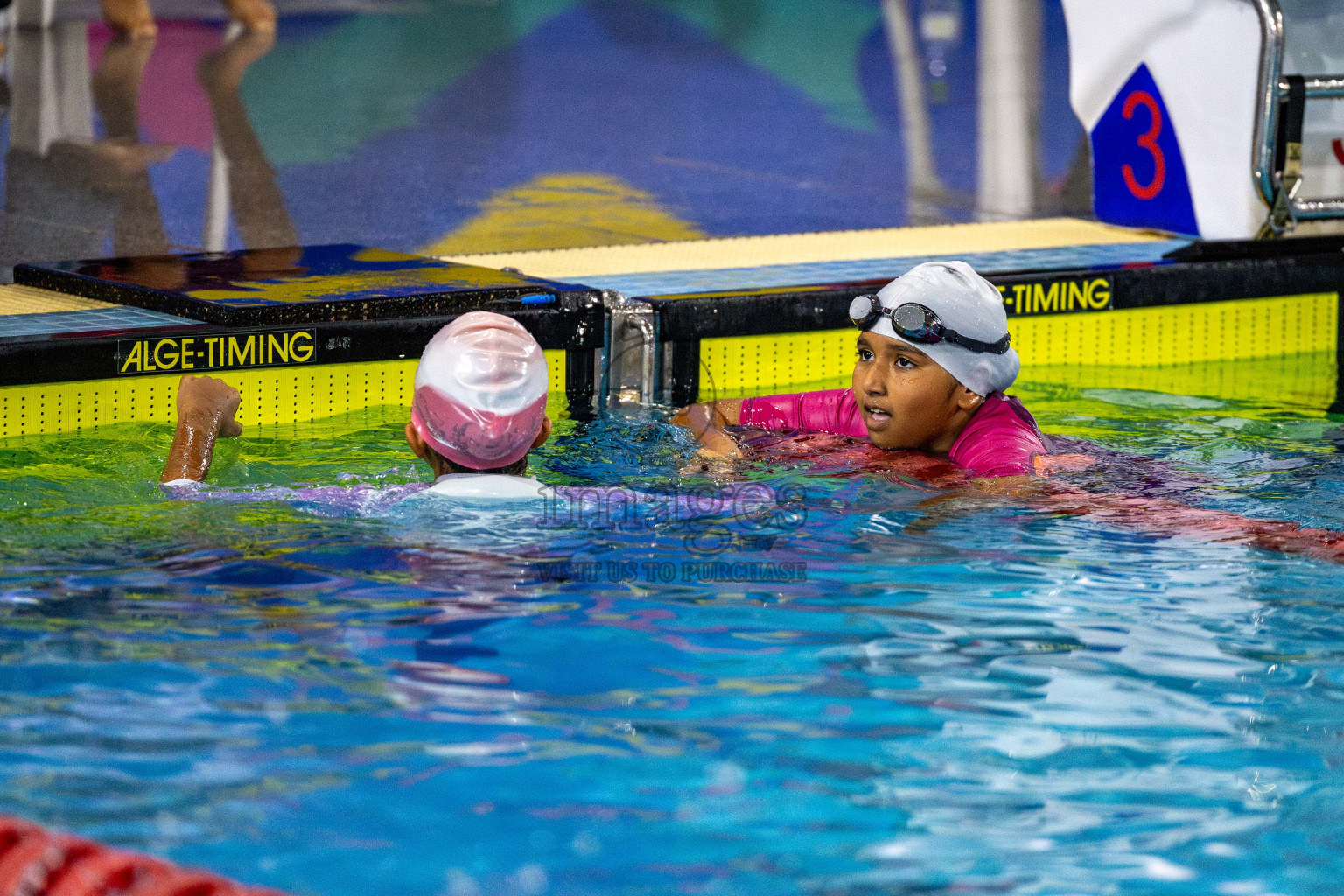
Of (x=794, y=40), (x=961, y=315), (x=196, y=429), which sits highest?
(x=794, y=40)

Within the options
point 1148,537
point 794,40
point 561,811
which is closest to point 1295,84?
point 1148,537

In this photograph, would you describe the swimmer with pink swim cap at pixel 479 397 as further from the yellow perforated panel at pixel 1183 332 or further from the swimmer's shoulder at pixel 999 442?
the yellow perforated panel at pixel 1183 332

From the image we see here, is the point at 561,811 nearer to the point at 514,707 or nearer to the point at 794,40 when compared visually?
the point at 514,707

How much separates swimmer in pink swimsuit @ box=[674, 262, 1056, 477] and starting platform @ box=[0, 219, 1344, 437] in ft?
4.85

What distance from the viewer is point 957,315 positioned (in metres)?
4.46

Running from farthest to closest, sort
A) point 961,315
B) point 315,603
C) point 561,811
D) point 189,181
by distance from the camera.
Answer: point 189,181
point 961,315
point 315,603
point 561,811

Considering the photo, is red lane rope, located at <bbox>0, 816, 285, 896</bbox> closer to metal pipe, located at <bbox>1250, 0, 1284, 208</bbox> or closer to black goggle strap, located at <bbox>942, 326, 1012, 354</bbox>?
black goggle strap, located at <bbox>942, 326, 1012, 354</bbox>

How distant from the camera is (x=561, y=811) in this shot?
2641 millimetres

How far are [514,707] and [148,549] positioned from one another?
3.91ft

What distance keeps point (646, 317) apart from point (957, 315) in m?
1.65

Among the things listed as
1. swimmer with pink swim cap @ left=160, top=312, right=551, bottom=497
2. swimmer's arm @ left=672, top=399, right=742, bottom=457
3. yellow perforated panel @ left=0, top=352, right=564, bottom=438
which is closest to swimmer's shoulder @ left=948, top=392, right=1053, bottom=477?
swimmer's arm @ left=672, top=399, right=742, bottom=457

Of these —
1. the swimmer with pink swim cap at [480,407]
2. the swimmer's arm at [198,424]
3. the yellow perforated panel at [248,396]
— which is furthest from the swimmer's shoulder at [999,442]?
the swimmer's arm at [198,424]

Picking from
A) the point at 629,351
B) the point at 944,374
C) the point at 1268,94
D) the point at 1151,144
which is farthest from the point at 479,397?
the point at 1151,144

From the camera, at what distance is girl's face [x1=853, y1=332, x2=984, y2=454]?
448 cm
